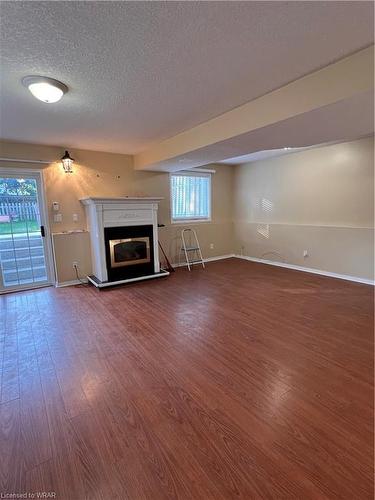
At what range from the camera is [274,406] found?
1684mm

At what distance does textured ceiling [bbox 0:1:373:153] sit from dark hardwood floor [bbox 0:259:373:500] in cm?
241

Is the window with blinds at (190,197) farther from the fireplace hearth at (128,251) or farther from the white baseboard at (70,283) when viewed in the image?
the white baseboard at (70,283)

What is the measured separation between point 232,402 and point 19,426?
141 centimetres

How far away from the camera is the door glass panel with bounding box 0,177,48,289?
391 centimetres

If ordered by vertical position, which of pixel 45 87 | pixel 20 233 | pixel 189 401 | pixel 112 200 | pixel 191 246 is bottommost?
pixel 189 401

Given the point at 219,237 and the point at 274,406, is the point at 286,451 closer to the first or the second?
the point at 274,406

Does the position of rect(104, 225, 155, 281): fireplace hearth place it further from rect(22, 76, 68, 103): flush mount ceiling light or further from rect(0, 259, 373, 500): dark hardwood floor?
rect(22, 76, 68, 103): flush mount ceiling light

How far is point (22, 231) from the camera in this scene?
4070 millimetres

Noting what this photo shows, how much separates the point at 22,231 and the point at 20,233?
0.14 feet

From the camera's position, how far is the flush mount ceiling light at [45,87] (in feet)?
6.49

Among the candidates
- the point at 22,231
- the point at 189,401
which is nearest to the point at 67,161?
the point at 22,231

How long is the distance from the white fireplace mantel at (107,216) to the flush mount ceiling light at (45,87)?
1984mm

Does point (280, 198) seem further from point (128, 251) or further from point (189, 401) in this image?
point (189, 401)

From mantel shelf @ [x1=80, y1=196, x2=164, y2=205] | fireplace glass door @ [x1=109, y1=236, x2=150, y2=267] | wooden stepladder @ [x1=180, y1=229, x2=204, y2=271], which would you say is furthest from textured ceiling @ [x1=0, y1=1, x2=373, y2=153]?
wooden stepladder @ [x1=180, y1=229, x2=204, y2=271]
